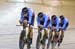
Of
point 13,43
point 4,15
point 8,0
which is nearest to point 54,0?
point 8,0

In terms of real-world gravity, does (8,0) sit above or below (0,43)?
above

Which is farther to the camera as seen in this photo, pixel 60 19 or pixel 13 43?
pixel 13 43

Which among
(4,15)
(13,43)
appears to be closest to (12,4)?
(4,15)

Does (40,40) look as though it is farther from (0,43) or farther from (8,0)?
(8,0)

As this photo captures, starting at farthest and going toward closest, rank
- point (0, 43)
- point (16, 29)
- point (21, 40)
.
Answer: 1. point (16, 29)
2. point (0, 43)
3. point (21, 40)

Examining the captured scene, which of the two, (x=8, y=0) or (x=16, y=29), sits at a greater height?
(x=8, y=0)

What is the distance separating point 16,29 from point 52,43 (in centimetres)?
231

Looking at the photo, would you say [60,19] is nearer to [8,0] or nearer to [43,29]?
[43,29]

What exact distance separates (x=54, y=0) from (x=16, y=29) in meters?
5.29

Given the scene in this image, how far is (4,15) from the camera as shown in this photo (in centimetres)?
768

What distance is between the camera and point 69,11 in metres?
8.86

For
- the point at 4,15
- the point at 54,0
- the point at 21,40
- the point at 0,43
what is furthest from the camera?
the point at 54,0

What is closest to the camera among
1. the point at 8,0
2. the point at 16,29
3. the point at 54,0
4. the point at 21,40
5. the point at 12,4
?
the point at 21,40

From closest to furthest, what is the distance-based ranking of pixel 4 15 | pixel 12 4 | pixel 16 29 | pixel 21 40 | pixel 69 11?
pixel 21 40, pixel 16 29, pixel 4 15, pixel 69 11, pixel 12 4
